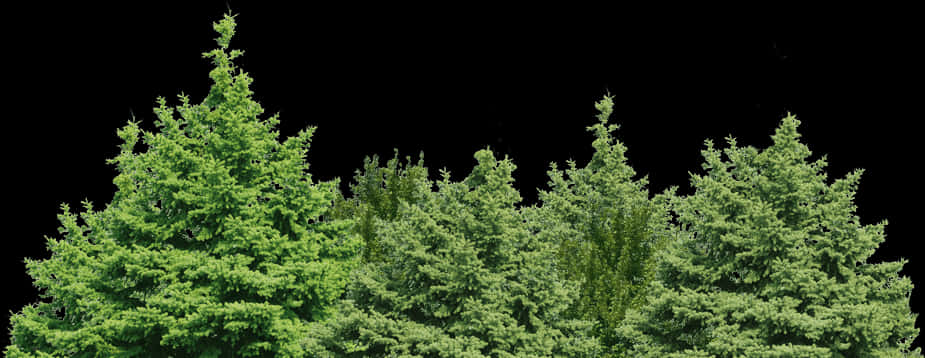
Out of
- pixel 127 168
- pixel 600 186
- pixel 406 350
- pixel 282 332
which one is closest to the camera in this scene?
pixel 406 350

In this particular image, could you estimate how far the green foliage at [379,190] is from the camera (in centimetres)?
4388

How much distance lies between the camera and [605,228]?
4291 centimetres

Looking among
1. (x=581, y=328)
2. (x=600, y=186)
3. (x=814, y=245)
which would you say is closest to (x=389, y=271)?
(x=581, y=328)

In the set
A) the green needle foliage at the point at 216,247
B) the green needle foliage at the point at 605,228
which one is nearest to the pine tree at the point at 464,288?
the green needle foliage at the point at 605,228

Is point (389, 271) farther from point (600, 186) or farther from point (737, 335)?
point (600, 186)

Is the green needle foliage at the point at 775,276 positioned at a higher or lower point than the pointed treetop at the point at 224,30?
lower

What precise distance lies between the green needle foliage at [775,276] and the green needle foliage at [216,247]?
31.1ft

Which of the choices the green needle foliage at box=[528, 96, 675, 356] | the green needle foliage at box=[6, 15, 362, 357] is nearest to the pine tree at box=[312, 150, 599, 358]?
the green needle foliage at box=[528, 96, 675, 356]

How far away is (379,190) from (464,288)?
10400mm

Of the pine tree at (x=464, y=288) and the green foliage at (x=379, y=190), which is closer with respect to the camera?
the pine tree at (x=464, y=288)

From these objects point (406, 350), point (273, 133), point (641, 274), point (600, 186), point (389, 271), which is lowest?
point (406, 350)

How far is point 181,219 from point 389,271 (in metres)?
7.29

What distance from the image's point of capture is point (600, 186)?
48688 millimetres

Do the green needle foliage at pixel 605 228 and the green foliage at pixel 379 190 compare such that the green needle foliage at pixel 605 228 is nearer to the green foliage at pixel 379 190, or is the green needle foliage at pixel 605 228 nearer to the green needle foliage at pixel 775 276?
the green needle foliage at pixel 775 276
